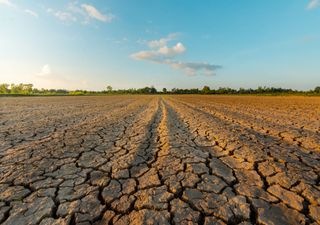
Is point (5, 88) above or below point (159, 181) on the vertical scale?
above

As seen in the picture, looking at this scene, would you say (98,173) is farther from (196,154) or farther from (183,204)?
(196,154)

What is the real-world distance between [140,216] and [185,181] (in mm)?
803

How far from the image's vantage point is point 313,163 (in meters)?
2.67

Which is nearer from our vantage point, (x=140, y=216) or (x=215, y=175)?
(x=140, y=216)

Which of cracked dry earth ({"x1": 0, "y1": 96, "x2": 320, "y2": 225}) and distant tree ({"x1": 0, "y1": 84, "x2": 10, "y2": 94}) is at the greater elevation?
distant tree ({"x1": 0, "y1": 84, "x2": 10, "y2": 94})

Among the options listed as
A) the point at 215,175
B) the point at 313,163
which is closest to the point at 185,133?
the point at 215,175

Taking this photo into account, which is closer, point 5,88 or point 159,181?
point 159,181

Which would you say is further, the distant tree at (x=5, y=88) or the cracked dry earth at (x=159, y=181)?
the distant tree at (x=5, y=88)

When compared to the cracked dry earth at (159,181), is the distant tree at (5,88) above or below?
above

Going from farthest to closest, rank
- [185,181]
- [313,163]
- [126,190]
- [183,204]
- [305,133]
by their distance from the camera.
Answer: [305,133], [313,163], [185,181], [126,190], [183,204]

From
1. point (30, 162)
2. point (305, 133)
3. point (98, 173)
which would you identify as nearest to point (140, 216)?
point (98, 173)

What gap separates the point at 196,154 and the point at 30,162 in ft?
9.24

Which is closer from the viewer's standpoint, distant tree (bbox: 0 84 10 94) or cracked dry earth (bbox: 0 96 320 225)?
cracked dry earth (bbox: 0 96 320 225)

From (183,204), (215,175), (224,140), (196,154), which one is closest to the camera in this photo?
(183,204)
